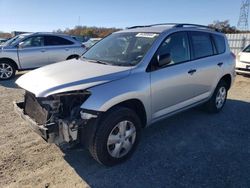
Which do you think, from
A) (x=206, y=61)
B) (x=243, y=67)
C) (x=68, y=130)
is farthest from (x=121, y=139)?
(x=243, y=67)

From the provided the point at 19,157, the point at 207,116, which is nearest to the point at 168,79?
the point at 207,116

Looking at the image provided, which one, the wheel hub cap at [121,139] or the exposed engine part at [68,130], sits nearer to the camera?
the exposed engine part at [68,130]

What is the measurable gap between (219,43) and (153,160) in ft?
10.4

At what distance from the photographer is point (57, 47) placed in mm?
10398

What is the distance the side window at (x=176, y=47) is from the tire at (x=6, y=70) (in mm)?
7369

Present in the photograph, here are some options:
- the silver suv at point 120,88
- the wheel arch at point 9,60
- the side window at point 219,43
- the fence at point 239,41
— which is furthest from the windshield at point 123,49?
A: the fence at point 239,41

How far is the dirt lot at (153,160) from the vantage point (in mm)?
3236

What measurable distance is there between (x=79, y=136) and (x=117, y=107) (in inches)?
24.1

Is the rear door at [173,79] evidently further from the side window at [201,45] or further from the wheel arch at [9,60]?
the wheel arch at [9,60]

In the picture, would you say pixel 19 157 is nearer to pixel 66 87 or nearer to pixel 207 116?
pixel 66 87

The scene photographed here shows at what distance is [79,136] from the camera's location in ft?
10.5

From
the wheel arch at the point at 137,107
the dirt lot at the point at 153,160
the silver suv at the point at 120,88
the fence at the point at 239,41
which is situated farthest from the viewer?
the fence at the point at 239,41

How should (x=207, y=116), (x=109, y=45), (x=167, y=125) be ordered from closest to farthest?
(x=109, y=45) < (x=167, y=125) < (x=207, y=116)

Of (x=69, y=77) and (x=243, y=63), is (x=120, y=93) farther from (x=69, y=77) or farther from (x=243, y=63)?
(x=243, y=63)
